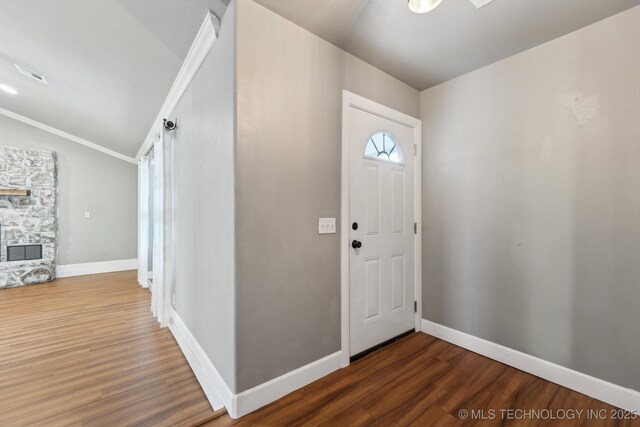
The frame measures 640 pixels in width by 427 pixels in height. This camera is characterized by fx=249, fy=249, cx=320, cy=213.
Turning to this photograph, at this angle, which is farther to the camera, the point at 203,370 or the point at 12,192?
the point at 12,192

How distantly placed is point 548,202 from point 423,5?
1.64 m

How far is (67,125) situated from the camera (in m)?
4.66


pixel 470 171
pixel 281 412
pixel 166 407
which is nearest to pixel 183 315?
pixel 166 407

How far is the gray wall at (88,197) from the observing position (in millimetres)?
4953

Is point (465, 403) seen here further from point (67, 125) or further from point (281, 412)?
point (67, 125)

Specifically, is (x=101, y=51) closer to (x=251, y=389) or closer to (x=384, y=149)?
(x=384, y=149)

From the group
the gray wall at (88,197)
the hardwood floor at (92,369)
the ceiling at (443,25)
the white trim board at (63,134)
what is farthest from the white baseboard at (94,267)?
the ceiling at (443,25)

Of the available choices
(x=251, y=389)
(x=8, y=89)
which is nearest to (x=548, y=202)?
(x=251, y=389)

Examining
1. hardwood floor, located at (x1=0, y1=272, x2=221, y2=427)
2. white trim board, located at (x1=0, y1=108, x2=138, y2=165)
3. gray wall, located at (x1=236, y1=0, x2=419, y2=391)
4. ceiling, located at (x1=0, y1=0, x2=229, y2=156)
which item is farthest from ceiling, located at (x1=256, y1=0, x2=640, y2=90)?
white trim board, located at (x1=0, y1=108, x2=138, y2=165)

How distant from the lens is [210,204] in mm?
1821

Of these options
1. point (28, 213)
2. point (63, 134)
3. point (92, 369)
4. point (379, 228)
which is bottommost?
point (92, 369)

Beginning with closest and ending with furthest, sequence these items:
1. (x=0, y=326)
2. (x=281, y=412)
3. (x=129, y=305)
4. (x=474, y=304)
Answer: (x=281, y=412) → (x=474, y=304) → (x=0, y=326) → (x=129, y=305)

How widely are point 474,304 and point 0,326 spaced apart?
510 cm

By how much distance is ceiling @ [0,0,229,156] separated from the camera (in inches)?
70.2
